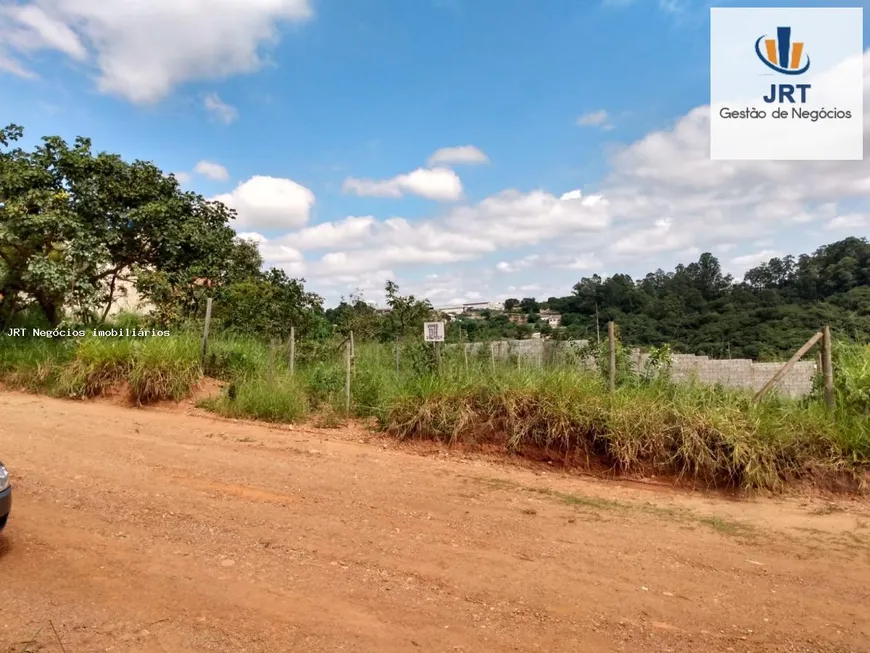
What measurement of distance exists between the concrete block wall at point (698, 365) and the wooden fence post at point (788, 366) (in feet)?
0.58

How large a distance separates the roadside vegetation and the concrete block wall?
23 cm

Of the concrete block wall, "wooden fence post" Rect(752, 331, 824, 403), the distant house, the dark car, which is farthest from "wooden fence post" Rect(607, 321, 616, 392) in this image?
the dark car

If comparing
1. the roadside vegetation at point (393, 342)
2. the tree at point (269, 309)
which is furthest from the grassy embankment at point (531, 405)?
the tree at point (269, 309)

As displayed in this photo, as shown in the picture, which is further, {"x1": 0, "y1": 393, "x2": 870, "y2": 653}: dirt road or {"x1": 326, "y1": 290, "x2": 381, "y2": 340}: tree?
{"x1": 326, "y1": 290, "x2": 381, "y2": 340}: tree

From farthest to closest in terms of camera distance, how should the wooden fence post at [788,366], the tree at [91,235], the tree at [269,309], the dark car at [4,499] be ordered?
1. the tree at [269,309]
2. the tree at [91,235]
3. the wooden fence post at [788,366]
4. the dark car at [4,499]

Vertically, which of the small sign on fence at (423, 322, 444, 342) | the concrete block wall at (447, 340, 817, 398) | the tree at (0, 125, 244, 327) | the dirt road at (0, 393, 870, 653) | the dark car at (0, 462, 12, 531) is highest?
the tree at (0, 125, 244, 327)

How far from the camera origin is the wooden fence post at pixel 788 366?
23.7 feet

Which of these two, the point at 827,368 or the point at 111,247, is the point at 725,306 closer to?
the point at 827,368

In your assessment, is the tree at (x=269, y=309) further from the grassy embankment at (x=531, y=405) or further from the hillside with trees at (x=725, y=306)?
the hillside with trees at (x=725, y=306)

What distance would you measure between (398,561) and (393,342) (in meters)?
7.01

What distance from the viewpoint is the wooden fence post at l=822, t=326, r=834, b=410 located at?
23.1 feet

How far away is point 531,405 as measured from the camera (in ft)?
24.7

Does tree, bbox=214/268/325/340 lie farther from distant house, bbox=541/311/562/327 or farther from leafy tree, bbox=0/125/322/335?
distant house, bbox=541/311/562/327

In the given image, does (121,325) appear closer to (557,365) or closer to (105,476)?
(105,476)
